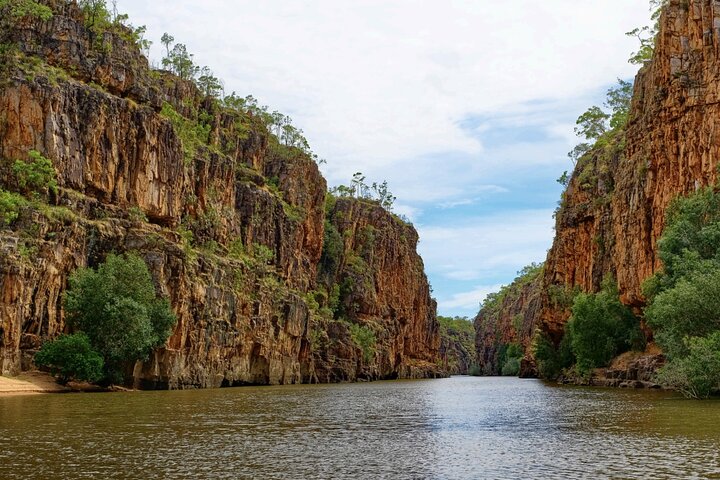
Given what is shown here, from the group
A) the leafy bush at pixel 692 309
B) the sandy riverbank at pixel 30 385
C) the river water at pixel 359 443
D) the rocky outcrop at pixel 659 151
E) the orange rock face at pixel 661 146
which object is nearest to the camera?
the river water at pixel 359 443

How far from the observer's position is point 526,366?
17212cm

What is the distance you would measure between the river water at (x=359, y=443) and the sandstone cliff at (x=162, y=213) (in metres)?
31.6

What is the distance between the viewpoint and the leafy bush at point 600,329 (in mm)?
90750

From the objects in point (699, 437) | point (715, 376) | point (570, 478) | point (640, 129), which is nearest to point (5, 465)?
point (570, 478)

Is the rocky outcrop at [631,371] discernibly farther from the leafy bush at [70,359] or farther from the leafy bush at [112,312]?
the leafy bush at [70,359]

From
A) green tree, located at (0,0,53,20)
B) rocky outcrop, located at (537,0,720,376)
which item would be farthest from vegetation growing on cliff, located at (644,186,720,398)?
green tree, located at (0,0,53,20)

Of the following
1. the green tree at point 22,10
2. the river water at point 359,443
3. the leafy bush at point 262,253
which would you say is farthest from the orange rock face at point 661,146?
the green tree at point 22,10

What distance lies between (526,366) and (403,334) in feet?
106

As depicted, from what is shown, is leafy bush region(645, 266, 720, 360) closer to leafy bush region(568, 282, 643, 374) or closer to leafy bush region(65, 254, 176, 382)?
leafy bush region(568, 282, 643, 374)

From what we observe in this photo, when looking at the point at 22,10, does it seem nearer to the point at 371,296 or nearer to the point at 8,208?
the point at 8,208

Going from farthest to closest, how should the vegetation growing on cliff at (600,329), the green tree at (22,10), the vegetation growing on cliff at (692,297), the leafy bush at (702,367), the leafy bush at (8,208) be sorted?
the vegetation growing on cliff at (600,329)
the green tree at (22,10)
the leafy bush at (8,208)
the vegetation growing on cliff at (692,297)
the leafy bush at (702,367)

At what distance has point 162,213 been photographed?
3780 inches

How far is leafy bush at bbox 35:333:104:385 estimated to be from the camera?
6550 cm

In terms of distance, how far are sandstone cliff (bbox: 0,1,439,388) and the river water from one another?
31.6 metres
